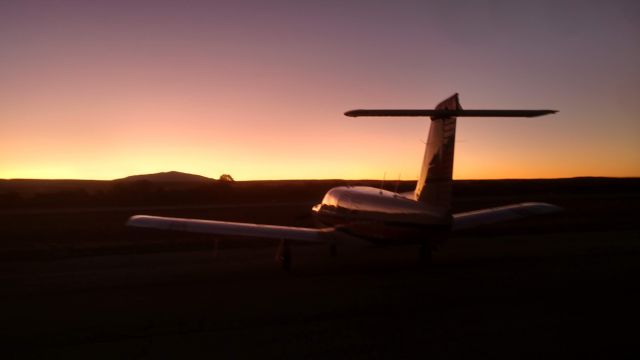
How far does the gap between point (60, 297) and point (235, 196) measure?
49068 millimetres

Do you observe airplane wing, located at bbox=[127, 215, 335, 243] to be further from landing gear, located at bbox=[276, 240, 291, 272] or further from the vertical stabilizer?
the vertical stabilizer

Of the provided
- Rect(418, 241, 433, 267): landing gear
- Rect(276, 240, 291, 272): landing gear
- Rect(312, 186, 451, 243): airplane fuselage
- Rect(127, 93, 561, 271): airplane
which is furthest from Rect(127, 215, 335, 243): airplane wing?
Rect(418, 241, 433, 267): landing gear

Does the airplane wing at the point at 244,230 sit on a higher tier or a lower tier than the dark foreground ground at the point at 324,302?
higher

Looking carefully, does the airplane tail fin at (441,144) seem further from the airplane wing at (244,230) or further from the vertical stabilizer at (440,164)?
the airplane wing at (244,230)

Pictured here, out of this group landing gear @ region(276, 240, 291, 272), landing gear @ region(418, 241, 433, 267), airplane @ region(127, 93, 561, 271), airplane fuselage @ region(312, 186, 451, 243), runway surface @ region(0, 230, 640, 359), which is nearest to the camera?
runway surface @ region(0, 230, 640, 359)

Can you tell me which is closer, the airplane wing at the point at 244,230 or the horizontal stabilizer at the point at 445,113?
the horizontal stabilizer at the point at 445,113

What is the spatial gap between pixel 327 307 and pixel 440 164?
210 inches

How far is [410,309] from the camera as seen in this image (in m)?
9.28

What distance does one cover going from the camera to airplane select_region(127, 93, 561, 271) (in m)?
13.0

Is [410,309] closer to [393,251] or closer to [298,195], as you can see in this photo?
[393,251]

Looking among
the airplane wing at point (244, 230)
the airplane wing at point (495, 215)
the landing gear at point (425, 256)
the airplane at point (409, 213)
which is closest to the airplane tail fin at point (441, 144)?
the airplane at point (409, 213)

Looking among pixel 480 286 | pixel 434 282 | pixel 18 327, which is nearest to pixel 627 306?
pixel 480 286

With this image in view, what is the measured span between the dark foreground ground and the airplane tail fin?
5.57 feet

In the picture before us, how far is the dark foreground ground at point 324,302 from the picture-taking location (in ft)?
23.5
